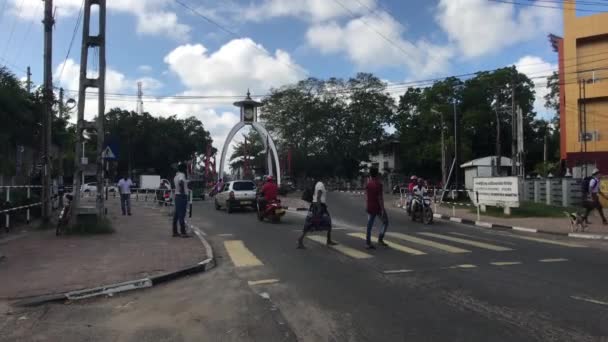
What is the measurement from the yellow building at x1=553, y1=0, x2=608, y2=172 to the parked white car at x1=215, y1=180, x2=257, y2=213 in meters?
26.3

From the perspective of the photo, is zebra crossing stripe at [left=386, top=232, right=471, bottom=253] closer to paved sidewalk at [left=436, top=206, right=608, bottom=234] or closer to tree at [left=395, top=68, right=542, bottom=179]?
paved sidewalk at [left=436, top=206, right=608, bottom=234]

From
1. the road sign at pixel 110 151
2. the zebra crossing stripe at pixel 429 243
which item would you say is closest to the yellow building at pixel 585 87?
the zebra crossing stripe at pixel 429 243

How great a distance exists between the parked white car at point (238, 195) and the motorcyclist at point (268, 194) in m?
5.37

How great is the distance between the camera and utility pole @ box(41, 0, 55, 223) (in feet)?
54.3

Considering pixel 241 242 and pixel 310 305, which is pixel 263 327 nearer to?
pixel 310 305

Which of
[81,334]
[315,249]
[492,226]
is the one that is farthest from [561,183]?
[81,334]

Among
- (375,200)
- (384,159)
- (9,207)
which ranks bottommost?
(9,207)

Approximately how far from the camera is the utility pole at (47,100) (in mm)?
16547

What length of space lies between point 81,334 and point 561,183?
26212 millimetres

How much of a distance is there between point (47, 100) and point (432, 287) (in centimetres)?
1395

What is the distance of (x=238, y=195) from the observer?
2473 cm

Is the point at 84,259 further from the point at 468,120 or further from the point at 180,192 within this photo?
the point at 468,120

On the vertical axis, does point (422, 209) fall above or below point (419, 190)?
below

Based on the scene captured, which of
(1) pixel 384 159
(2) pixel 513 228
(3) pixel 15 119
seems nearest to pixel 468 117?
(1) pixel 384 159
